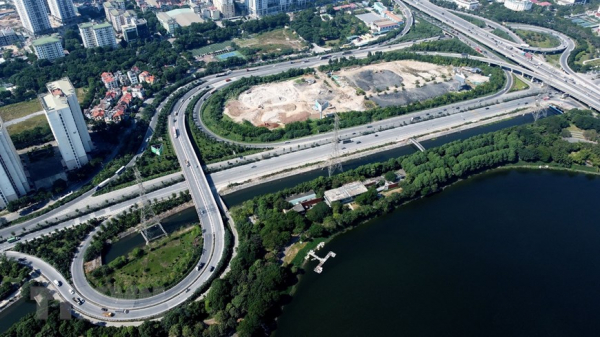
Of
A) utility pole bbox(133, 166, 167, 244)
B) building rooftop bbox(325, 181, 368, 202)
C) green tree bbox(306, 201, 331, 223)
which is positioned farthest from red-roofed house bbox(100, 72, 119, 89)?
green tree bbox(306, 201, 331, 223)

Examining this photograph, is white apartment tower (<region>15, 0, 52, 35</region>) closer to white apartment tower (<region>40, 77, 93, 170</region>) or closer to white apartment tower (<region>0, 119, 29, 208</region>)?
white apartment tower (<region>40, 77, 93, 170</region>)

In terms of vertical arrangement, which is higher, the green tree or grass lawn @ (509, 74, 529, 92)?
grass lawn @ (509, 74, 529, 92)

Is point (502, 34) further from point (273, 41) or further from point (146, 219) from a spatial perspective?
point (146, 219)

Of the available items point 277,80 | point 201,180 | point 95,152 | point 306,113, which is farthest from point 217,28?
point 201,180

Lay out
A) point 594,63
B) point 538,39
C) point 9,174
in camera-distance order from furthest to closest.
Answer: point 538,39 → point 594,63 → point 9,174

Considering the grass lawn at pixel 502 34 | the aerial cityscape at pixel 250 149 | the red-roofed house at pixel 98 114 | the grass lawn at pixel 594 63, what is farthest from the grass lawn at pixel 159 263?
the grass lawn at pixel 594 63

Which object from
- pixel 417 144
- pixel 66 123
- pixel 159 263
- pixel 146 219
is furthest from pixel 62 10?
pixel 417 144
